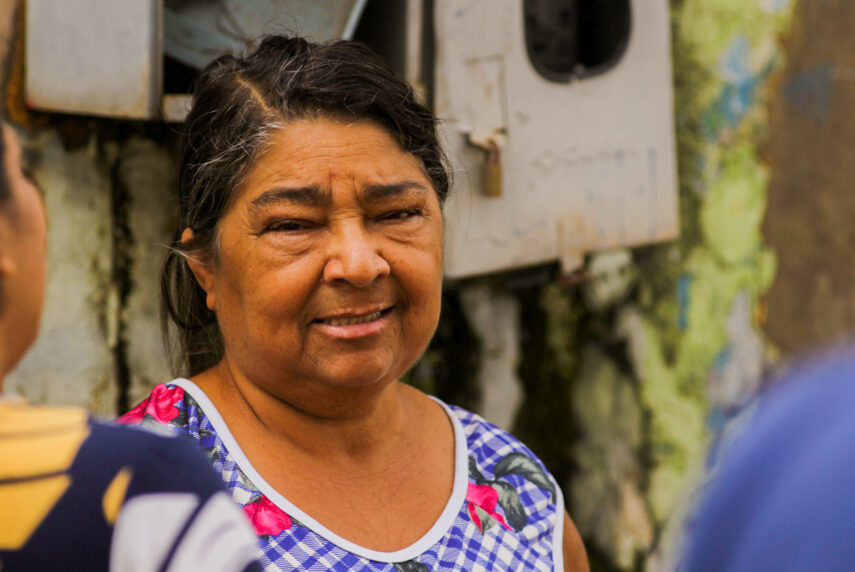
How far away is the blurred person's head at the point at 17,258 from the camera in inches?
40.5

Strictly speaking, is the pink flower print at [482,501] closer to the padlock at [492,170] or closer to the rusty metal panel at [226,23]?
the padlock at [492,170]

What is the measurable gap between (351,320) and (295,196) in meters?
0.25

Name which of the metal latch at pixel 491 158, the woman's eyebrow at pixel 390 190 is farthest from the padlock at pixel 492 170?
the woman's eyebrow at pixel 390 190

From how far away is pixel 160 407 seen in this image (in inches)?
74.6

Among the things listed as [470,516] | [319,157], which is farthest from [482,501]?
[319,157]

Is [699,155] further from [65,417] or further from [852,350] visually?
[65,417]

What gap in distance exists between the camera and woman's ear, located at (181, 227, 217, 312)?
2006 mm

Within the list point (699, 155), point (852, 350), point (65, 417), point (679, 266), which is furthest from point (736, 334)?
point (65, 417)

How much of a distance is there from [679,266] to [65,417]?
9.30 ft

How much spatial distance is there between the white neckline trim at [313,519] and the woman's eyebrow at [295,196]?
380 millimetres

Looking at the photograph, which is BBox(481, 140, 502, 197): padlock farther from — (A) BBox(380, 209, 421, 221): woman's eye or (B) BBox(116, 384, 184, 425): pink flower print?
(B) BBox(116, 384, 184, 425): pink flower print

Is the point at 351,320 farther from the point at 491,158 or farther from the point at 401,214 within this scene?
the point at 491,158

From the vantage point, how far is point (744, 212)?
12.0 ft

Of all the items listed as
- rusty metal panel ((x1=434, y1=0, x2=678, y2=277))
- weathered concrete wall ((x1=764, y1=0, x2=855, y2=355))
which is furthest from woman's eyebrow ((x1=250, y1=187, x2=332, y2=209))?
weathered concrete wall ((x1=764, y1=0, x2=855, y2=355))
